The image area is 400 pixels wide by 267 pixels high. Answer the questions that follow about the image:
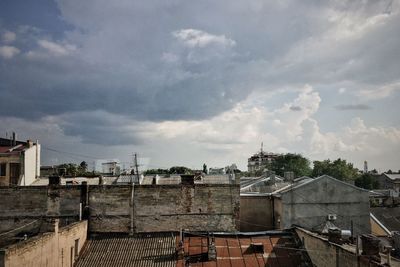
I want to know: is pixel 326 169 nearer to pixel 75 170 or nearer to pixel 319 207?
pixel 75 170

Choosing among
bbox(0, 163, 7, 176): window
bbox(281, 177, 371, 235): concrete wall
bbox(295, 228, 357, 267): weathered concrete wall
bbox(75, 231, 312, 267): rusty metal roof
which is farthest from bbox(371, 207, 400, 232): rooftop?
bbox(0, 163, 7, 176): window

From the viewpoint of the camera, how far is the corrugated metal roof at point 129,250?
981 inches

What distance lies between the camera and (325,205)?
98.2 ft

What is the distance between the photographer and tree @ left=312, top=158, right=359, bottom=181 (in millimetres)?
103338

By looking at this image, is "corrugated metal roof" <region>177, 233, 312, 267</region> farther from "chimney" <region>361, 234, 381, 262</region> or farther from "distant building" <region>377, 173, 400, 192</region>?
"distant building" <region>377, 173, 400, 192</region>

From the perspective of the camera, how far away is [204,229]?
28.8 m

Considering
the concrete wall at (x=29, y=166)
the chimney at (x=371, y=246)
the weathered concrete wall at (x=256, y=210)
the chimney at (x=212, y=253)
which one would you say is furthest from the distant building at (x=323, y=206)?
the concrete wall at (x=29, y=166)

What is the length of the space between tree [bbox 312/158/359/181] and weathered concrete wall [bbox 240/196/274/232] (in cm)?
7545

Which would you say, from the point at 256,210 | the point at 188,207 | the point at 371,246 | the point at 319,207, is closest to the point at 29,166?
the point at 188,207

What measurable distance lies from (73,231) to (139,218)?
5.38m

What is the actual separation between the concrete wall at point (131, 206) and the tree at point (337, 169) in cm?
7964

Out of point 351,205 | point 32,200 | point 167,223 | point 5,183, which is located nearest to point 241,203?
point 167,223

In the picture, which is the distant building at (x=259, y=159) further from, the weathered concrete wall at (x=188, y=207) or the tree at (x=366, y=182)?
the weathered concrete wall at (x=188, y=207)

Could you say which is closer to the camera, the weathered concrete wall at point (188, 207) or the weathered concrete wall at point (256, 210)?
the weathered concrete wall at point (188, 207)
